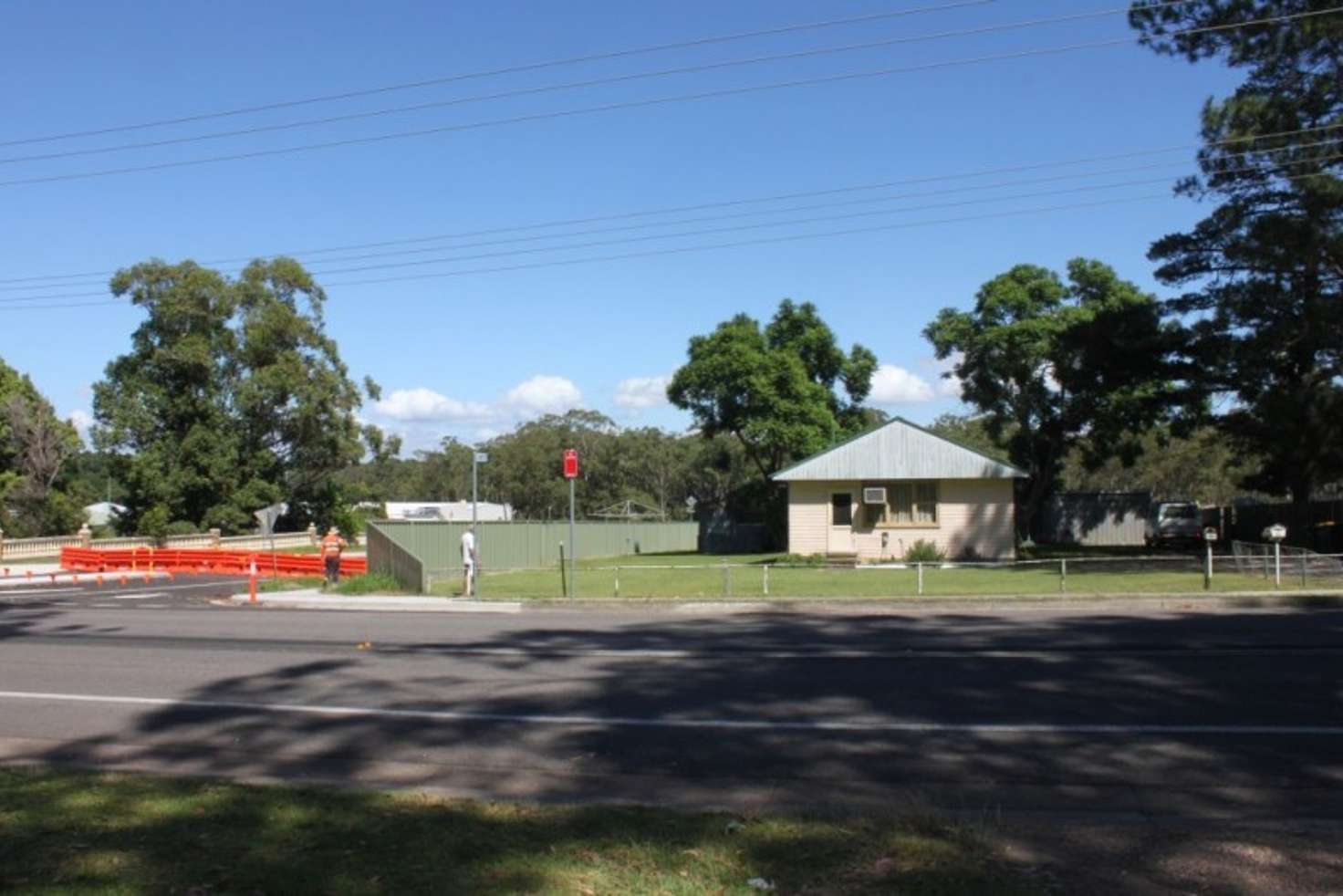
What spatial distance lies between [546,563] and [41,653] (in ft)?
89.0

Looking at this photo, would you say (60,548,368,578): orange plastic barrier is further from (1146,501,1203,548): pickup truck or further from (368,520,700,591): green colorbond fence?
(1146,501,1203,548): pickup truck

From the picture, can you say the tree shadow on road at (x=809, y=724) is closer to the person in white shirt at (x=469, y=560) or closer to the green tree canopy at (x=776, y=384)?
the person in white shirt at (x=469, y=560)

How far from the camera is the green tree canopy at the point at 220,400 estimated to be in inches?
2191

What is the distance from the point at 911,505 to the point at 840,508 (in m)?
2.31

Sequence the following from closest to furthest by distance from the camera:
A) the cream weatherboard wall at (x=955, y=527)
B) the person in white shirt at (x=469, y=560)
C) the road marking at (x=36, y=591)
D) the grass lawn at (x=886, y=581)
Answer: the grass lawn at (x=886, y=581) < the person in white shirt at (x=469, y=560) < the road marking at (x=36, y=591) < the cream weatherboard wall at (x=955, y=527)

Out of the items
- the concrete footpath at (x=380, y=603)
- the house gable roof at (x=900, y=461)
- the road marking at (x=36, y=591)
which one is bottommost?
the road marking at (x=36, y=591)

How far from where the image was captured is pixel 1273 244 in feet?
92.0

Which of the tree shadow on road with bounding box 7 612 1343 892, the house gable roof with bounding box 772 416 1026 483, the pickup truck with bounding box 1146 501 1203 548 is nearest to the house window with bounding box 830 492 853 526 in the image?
the house gable roof with bounding box 772 416 1026 483

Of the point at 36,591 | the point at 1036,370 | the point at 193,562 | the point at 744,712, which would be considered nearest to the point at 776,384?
the point at 1036,370

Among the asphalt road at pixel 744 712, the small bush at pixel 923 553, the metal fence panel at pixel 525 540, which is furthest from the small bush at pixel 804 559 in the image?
the asphalt road at pixel 744 712

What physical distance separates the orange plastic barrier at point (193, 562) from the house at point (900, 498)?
48.3ft

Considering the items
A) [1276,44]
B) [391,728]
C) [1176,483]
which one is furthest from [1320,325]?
[1176,483]

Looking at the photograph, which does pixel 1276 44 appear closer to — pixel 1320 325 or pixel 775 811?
pixel 1320 325

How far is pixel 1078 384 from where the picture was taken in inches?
1380
